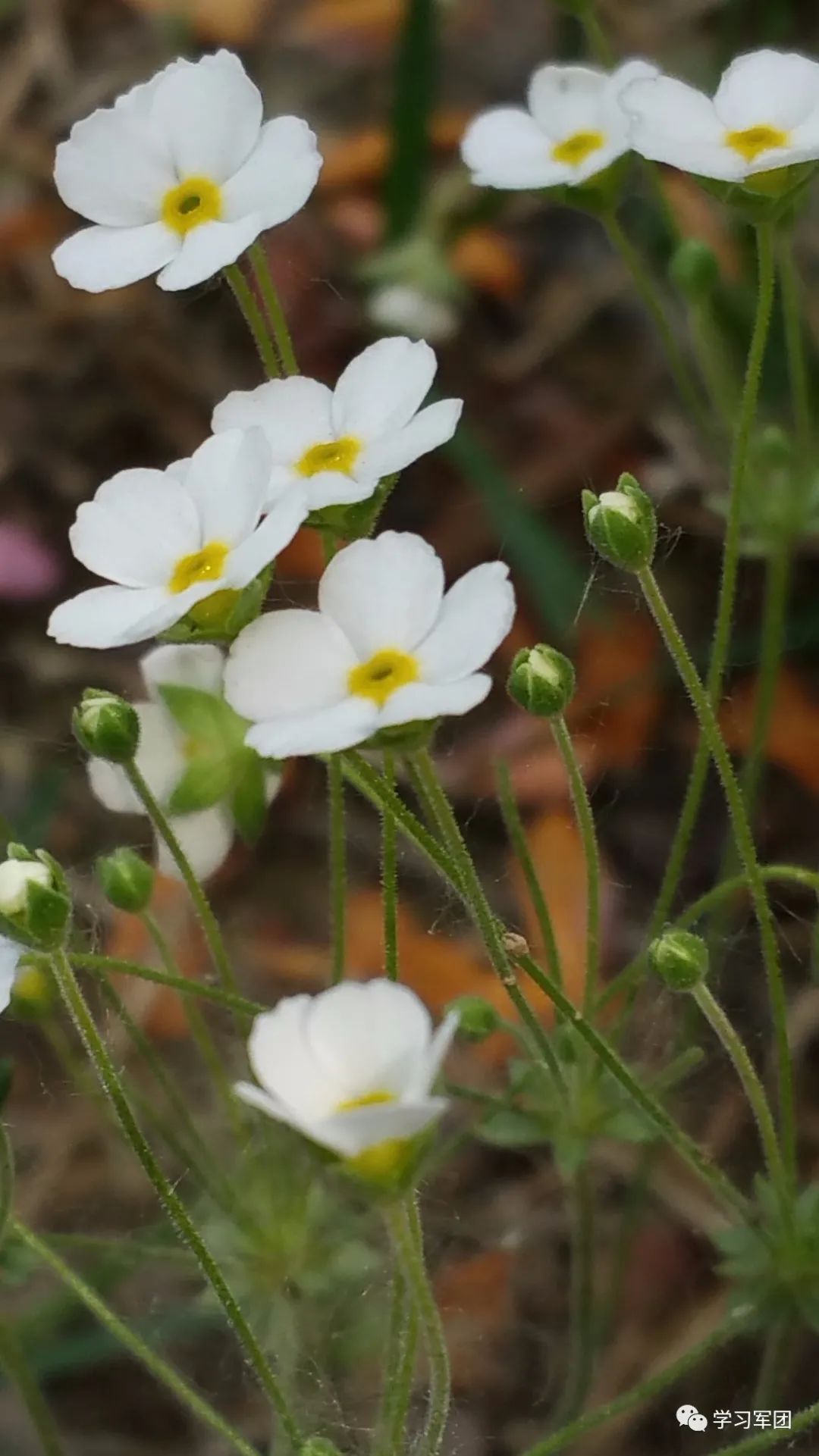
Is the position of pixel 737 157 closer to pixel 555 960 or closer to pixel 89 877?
pixel 555 960

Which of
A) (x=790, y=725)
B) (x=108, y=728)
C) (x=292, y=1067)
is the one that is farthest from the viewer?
(x=790, y=725)

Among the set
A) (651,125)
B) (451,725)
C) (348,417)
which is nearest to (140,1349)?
(348,417)

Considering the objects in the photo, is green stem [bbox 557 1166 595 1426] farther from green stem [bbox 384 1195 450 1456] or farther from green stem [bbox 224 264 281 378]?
green stem [bbox 224 264 281 378]

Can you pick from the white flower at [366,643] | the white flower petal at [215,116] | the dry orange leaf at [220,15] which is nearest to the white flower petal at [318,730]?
the white flower at [366,643]

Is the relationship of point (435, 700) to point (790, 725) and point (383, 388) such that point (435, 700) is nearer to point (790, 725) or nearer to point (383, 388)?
point (383, 388)

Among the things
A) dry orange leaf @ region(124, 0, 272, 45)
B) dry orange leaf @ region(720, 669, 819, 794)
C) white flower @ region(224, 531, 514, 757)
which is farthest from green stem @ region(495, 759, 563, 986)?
dry orange leaf @ region(124, 0, 272, 45)

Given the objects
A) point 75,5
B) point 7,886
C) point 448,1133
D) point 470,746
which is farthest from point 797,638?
point 75,5
